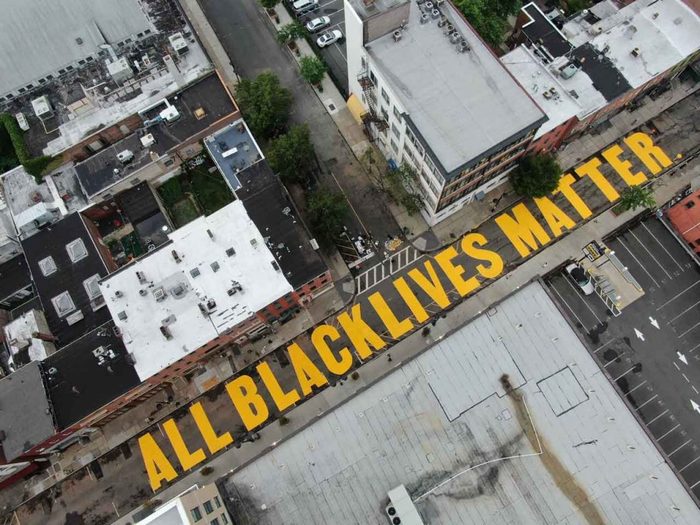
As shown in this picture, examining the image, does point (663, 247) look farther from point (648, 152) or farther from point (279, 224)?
point (279, 224)

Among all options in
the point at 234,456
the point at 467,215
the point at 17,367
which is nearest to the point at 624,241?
the point at 467,215

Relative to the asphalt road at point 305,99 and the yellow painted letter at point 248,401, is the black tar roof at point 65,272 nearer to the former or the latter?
the yellow painted letter at point 248,401

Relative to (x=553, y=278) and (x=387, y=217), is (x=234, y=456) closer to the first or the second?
(x=387, y=217)

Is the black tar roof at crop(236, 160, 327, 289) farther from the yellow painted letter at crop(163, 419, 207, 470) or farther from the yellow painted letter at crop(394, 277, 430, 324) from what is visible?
the yellow painted letter at crop(163, 419, 207, 470)

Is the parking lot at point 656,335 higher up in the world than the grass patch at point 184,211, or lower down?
lower down

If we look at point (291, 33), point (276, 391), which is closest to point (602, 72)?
point (291, 33)

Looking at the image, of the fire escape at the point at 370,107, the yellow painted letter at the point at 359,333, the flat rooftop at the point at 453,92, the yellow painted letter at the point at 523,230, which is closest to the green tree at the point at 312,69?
the fire escape at the point at 370,107
